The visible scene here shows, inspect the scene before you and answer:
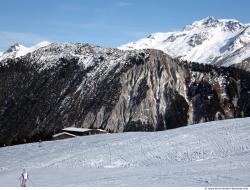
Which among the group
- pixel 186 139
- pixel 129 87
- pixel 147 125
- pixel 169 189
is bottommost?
pixel 169 189

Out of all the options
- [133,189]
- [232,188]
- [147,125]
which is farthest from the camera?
[147,125]

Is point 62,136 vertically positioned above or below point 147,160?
above

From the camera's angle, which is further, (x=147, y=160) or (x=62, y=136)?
(x=62, y=136)

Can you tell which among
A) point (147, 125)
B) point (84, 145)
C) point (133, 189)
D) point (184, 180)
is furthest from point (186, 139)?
point (147, 125)

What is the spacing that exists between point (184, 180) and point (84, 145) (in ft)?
95.9

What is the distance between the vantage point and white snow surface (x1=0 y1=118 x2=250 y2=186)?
115 ft

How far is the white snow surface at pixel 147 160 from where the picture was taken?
34.9m

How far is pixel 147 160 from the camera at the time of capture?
47.3 m

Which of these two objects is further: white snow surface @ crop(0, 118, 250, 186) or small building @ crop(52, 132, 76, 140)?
small building @ crop(52, 132, 76, 140)

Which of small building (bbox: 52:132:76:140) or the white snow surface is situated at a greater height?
small building (bbox: 52:132:76:140)

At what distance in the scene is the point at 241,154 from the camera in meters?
43.8

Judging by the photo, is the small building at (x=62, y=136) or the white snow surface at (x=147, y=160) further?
the small building at (x=62, y=136)

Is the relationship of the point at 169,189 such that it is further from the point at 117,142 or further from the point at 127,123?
the point at 127,123

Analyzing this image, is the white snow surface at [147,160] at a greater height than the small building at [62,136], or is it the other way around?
the small building at [62,136]
